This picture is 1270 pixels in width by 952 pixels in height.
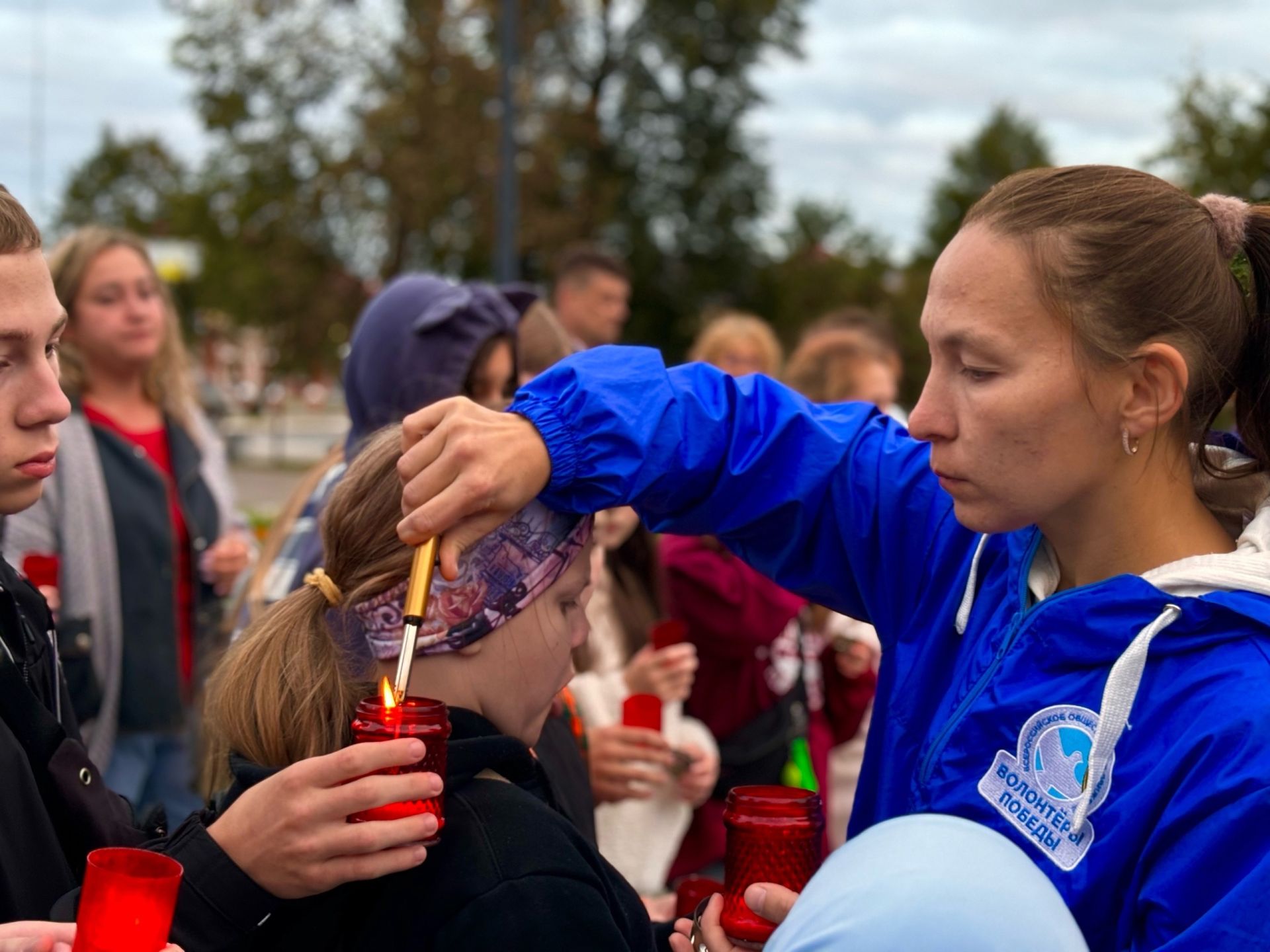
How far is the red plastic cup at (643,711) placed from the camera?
3414 mm

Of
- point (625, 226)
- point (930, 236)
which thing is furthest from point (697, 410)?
point (930, 236)

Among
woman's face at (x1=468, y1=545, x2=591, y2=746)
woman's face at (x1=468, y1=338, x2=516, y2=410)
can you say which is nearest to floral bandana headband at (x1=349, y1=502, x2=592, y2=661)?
woman's face at (x1=468, y1=545, x2=591, y2=746)

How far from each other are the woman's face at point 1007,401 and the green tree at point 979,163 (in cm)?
5076

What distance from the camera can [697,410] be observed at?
7.19ft

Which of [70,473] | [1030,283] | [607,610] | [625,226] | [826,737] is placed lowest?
[826,737]

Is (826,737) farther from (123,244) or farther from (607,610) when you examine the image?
(123,244)

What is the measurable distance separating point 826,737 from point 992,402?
354 centimetres

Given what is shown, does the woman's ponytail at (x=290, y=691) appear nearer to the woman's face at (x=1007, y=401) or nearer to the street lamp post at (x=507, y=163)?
the woman's face at (x=1007, y=401)

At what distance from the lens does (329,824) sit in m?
1.62

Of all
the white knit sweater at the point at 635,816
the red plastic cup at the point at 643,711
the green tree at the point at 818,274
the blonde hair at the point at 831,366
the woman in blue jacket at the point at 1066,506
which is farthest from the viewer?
the green tree at the point at 818,274

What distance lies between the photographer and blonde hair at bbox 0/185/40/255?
1988mm

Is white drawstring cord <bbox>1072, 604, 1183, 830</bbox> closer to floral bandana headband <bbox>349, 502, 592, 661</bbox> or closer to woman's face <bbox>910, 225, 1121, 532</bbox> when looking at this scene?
woman's face <bbox>910, 225, 1121, 532</bbox>

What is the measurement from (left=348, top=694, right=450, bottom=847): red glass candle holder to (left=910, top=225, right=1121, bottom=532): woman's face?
0.80 meters

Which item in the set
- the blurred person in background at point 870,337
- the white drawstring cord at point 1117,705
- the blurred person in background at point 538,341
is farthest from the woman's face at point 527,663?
the blurred person in background at point 870,337
